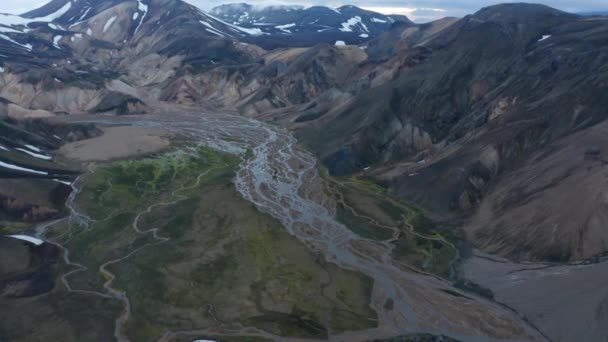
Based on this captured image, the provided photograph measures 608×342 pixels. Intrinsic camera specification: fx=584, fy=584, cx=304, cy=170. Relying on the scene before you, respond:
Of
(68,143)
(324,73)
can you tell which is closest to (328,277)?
(68,143)

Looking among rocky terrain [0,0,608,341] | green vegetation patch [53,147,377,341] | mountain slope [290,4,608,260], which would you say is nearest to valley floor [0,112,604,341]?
green vegetation patch [53,147,377,341]

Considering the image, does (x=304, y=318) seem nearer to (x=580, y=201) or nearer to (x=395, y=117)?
(x=580, y=201)

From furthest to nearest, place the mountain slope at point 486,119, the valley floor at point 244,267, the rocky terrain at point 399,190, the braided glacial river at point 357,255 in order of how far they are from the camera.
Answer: the mountain slope at point 486,119
the rocky terrain at point 399,190
the braided glacial river at point 357,255
the valley floor at point 244,267

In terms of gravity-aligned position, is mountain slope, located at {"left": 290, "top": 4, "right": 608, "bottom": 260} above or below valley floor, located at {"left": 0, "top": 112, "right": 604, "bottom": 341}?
above

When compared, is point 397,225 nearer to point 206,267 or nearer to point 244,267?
point 244,267

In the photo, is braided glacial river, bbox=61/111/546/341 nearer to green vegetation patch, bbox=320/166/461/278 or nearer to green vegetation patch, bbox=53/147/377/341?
green vegetation patch, bbox=320/166/461/278

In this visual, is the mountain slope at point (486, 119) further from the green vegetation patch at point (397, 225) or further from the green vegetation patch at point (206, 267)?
the green vegetation patch at point (206, 267)

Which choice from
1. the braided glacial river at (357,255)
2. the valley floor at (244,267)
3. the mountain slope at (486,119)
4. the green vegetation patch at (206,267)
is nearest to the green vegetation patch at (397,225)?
the valley floor at (244,267)

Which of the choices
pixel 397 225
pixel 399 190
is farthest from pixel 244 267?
pixel 399 190
